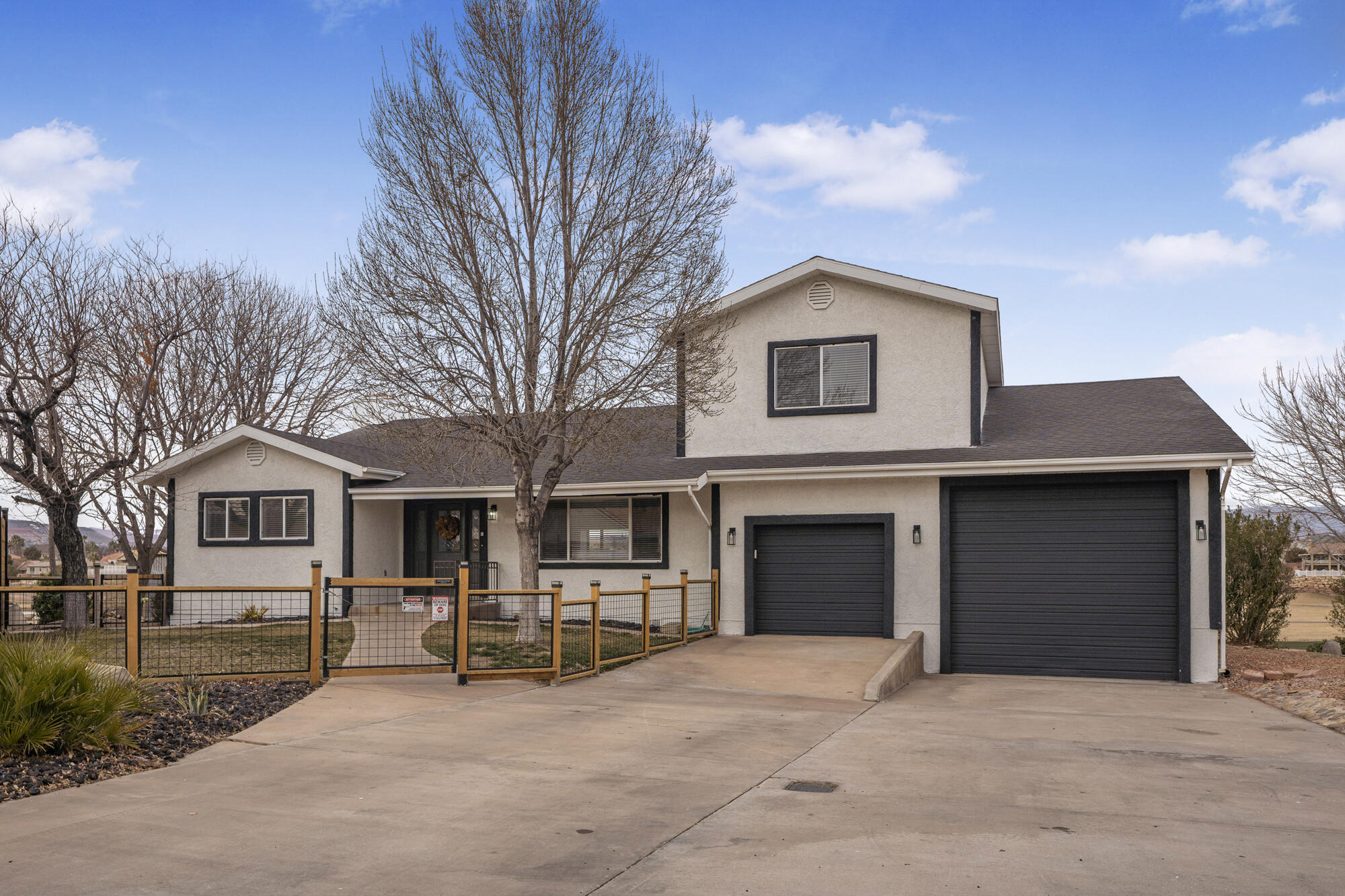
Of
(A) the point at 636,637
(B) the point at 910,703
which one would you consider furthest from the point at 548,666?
(B) the point at 910,703

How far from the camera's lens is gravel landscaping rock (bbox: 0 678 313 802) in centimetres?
654

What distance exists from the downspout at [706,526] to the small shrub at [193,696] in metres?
7.72

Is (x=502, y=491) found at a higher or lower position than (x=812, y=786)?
higher

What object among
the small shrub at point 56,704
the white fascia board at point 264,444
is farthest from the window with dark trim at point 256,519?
the small shrub at point 56,704

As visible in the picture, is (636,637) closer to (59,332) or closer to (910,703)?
(910,703)

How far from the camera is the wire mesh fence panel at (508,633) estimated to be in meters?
12.2

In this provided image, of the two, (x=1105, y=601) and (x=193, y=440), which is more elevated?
(x=193, y=440)

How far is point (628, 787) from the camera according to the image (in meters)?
6.69

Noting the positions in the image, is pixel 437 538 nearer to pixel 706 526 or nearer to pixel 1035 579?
pixel 706 526

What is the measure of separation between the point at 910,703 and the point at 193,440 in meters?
22.8

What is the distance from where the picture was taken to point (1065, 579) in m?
14.6

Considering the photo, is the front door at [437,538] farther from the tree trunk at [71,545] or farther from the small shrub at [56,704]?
the small shrub at [56,704]

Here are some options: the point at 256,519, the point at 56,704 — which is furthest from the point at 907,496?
the point at 256,519

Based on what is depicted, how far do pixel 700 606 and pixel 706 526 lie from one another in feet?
5.30
